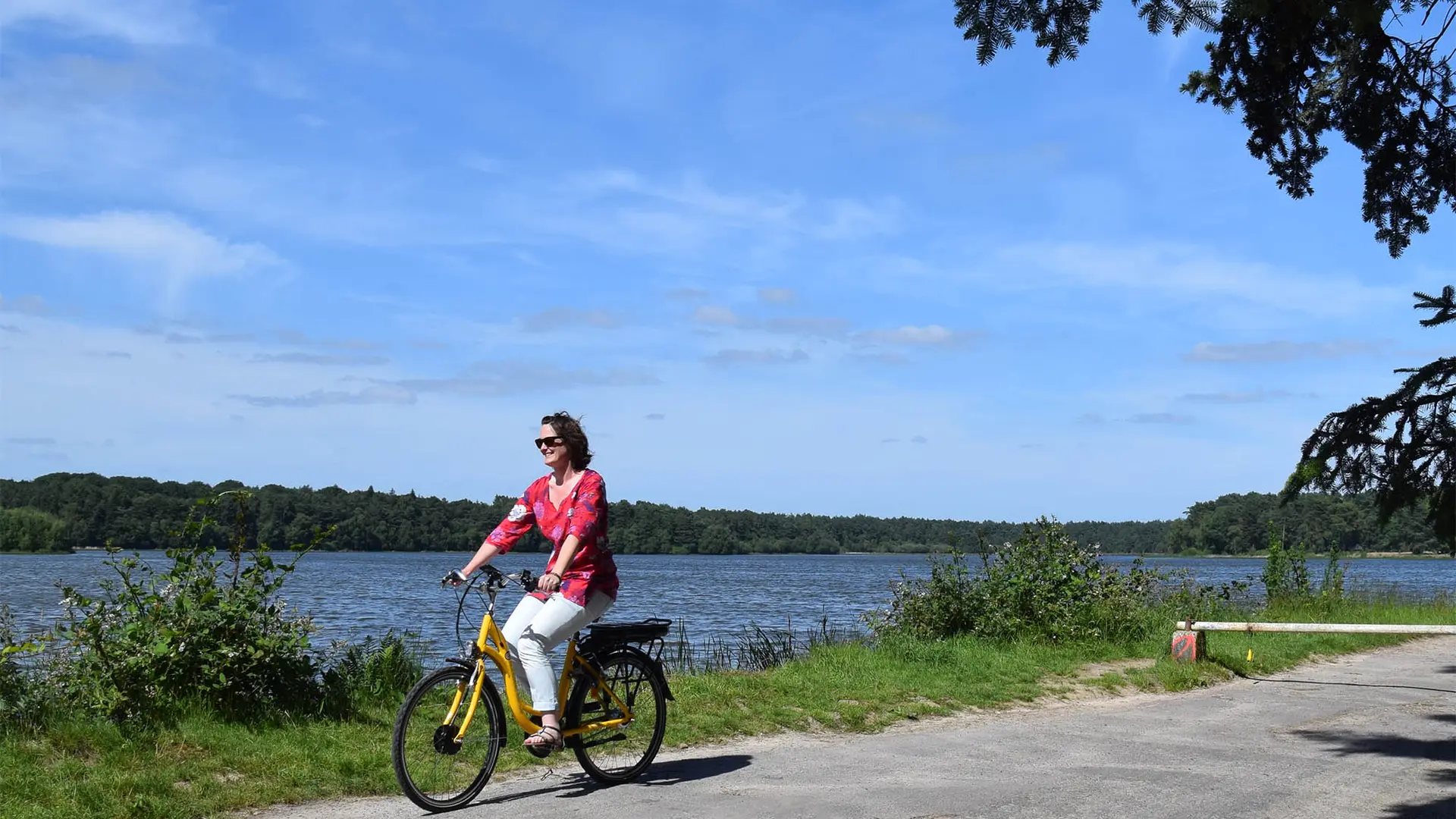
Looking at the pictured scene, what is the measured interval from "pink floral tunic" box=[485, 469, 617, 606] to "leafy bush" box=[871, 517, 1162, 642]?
7829 millimetres

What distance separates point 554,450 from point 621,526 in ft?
374

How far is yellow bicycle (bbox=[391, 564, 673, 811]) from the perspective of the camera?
6.44 m

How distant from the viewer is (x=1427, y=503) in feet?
30.4

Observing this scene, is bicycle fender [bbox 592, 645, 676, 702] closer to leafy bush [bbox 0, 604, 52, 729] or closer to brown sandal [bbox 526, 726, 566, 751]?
brown sandal [bbox 526, 726, 566, 751]

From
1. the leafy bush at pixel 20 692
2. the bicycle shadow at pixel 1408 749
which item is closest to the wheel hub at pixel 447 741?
the leafy bush at pixel 20 692

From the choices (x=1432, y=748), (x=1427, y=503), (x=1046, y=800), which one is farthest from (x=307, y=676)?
(x=1427, y=503)

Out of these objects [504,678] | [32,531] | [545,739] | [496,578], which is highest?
[32,531]

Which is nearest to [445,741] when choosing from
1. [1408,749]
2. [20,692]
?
[20,692]

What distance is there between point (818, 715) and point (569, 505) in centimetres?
337

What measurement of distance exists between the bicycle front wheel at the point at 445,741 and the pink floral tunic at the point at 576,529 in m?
0.69

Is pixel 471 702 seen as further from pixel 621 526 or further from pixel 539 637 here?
pixel 621 526

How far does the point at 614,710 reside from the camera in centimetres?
719

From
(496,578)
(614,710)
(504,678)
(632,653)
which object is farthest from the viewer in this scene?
(632,653)

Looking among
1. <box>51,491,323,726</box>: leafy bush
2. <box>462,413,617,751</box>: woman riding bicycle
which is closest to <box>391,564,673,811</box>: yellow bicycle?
<box>462,413,617,751</box>: woman riding bicycle
